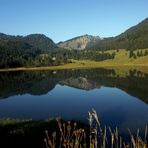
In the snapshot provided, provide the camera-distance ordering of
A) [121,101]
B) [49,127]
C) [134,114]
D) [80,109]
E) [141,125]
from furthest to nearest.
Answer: [121,101]
[80,109]
[134,114]
[141,125]
[49,127]

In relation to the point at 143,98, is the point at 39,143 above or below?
above

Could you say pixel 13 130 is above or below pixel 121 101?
above

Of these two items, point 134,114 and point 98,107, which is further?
point 98,107

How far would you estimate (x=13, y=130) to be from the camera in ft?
84.5

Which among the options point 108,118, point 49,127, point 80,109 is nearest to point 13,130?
point 49,127

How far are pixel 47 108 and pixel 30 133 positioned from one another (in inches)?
1316

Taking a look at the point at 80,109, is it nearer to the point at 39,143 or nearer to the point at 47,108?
the point at 47,108

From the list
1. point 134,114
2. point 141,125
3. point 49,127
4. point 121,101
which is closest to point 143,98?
point 121,101

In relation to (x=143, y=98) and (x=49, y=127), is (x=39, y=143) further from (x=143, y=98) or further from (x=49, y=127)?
(x=143, y=98)

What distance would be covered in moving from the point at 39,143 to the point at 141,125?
62.6 feet

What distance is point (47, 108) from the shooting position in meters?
59.5

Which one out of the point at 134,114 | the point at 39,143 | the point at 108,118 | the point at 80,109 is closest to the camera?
the point at 39,143

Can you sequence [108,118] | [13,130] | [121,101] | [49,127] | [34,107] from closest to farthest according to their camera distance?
[13,130]
[49,127]
[108,118]
[34,107]
[121,101]

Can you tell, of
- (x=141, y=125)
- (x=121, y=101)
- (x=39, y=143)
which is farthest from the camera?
(x=121, y=101)
